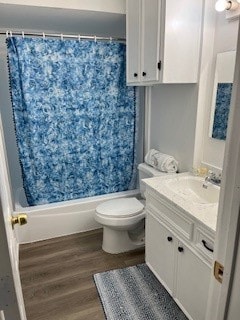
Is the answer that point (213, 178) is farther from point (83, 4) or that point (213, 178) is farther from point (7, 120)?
point (7, 120)

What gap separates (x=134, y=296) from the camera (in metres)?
1.86

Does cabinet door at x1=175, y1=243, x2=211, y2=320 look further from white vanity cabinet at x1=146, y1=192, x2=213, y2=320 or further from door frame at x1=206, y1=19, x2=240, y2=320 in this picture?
door frame at x1=206, y1=19, x2=240, y2=320

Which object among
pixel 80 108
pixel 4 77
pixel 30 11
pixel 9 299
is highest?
pixel 30 11

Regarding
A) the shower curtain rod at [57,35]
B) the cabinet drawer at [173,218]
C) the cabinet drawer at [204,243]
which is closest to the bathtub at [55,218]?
the cabinet drawer at [173,218]

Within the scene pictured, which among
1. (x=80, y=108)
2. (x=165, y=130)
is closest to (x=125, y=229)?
(x=165, y=130)

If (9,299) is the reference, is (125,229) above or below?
below

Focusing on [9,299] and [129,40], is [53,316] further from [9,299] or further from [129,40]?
[129,40]

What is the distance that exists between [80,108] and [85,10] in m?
0.86

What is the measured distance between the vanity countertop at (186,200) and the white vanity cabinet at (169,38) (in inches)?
30.2

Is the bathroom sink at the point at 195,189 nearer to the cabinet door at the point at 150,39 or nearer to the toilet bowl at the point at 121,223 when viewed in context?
the toilet bowl at the point at 121,223

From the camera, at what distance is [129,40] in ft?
7.49

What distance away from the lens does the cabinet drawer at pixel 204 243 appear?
52.7 inches

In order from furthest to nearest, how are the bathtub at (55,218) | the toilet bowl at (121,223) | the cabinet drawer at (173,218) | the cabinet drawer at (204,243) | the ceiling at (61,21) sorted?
the bathtub at (55,218) < the toilet bowl at (121,223) < the ceiling at (61,21) < the cabinet drawer at (173,218) < the cabinet drawer at (204,243)

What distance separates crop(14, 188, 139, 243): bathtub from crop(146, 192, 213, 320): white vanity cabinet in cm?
92
